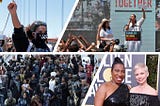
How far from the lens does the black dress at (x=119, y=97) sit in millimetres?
5980

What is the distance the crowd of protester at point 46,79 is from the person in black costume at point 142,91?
441mm

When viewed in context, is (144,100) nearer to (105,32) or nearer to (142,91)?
(142,91)

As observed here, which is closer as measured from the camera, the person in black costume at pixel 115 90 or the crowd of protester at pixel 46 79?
the person in black costume at pixel 115 90

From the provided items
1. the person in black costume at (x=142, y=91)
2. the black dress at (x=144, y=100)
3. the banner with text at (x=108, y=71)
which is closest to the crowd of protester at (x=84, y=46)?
the banner with text at (x=108, y=71)

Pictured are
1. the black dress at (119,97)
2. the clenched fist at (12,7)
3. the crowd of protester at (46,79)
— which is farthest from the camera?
the clenched fist at (12,7)

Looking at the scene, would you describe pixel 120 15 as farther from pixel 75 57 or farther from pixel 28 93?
pixel 28 93

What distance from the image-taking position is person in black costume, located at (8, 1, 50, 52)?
6270mm

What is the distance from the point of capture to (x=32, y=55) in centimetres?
616

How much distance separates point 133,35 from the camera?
6465mm

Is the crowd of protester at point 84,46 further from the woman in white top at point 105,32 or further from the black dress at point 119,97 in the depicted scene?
the black dress at point 119,97

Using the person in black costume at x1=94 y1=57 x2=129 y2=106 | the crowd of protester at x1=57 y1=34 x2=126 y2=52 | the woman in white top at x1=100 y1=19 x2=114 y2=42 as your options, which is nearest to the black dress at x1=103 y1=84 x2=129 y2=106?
the person in black costume at x1=94 y1=57 x2=129 y2=106

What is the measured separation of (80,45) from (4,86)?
91 cm

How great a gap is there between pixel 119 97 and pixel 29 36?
1.16 meters

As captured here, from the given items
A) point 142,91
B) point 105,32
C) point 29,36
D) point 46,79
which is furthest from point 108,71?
point 29,36
